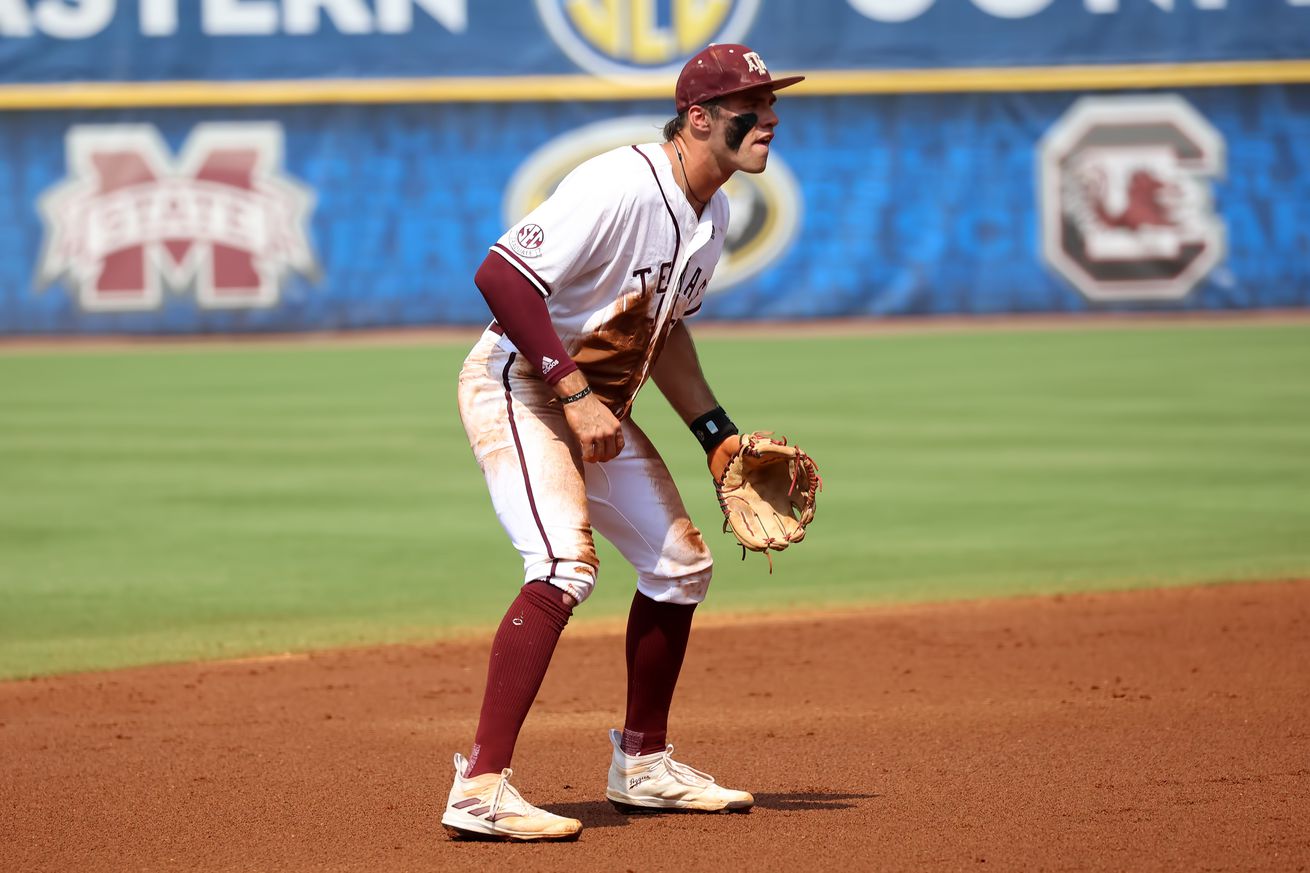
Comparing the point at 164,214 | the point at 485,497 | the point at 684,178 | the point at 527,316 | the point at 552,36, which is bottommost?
the point at 485,497

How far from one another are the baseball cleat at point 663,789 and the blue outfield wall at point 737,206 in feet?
56.1

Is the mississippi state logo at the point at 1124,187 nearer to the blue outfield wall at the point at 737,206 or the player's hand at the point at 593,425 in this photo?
A: the blue outfield wall at the point at 737,206

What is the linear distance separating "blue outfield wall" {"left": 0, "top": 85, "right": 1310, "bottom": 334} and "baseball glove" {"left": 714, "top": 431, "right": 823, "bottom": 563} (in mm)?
16817

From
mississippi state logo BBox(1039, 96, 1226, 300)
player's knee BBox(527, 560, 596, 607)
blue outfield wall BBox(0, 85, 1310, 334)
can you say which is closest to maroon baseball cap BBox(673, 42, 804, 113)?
player's knee BBox(527, 560, 596, 607)

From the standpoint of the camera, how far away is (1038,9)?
21859 mm

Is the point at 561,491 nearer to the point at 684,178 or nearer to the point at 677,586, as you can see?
the point at 677,586

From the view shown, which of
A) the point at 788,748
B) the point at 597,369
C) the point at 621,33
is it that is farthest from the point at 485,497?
the point at 621,33

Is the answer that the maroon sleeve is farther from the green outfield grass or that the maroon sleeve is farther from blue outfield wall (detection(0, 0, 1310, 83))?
blue outfield wall (detection(0, 0, 1310, 83))

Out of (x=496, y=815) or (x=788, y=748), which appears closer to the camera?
(x=496, y=815)

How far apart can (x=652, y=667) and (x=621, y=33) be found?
1790cm

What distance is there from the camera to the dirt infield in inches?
166

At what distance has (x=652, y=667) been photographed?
4668mm

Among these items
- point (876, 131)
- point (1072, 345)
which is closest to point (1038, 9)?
point (876, 131)

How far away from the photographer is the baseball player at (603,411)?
4238mm
